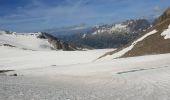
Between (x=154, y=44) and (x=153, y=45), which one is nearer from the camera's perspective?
(x=153, y=45)

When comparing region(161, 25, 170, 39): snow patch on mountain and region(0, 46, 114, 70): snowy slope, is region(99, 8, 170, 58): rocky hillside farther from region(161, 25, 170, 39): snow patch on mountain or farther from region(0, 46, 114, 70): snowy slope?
region(0, 46, 114, 70): snowy slope

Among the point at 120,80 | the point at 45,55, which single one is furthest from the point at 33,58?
the point at 120,80

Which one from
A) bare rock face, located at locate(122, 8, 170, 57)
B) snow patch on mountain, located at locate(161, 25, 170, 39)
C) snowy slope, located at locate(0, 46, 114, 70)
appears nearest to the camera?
bare rock face, located at locate(122, 8, 170, 57)

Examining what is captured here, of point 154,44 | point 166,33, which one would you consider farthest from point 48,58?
point 166,33

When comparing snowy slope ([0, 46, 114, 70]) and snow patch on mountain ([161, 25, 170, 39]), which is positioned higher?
snow patch on mountain ([161, 25, 170, 39])

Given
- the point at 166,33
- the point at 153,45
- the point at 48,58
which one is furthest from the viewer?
the point at 48,58

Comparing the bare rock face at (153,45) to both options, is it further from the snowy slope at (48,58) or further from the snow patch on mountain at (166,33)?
the snowy slope at (48,58)

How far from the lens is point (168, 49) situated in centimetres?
5628

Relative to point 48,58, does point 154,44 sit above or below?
→ above

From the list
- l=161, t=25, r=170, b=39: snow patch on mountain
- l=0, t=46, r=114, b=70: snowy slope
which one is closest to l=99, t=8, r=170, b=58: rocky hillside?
l=161, t=25, r=170, b=39: snow patch on mountain

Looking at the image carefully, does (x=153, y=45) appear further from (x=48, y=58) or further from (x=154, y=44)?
(x=48, y=58)

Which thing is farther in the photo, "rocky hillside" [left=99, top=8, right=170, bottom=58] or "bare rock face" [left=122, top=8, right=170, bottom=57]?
"rocky hillside" [left=99, top=8, right=170, bottom=58]

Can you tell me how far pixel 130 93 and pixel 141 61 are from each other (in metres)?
24.4

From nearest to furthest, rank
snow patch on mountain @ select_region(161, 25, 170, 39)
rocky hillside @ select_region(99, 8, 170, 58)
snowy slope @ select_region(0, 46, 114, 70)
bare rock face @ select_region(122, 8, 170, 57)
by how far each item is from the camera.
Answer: bare rock face @ select_region(122, 8, 170, 57)
rocky hillside @ select_region(99, 8, 170, 58)
snow patch on mountain @ select_region(161, 25, 170, 39)
snowy slope @ select_region(0, 46, 114, 70)
